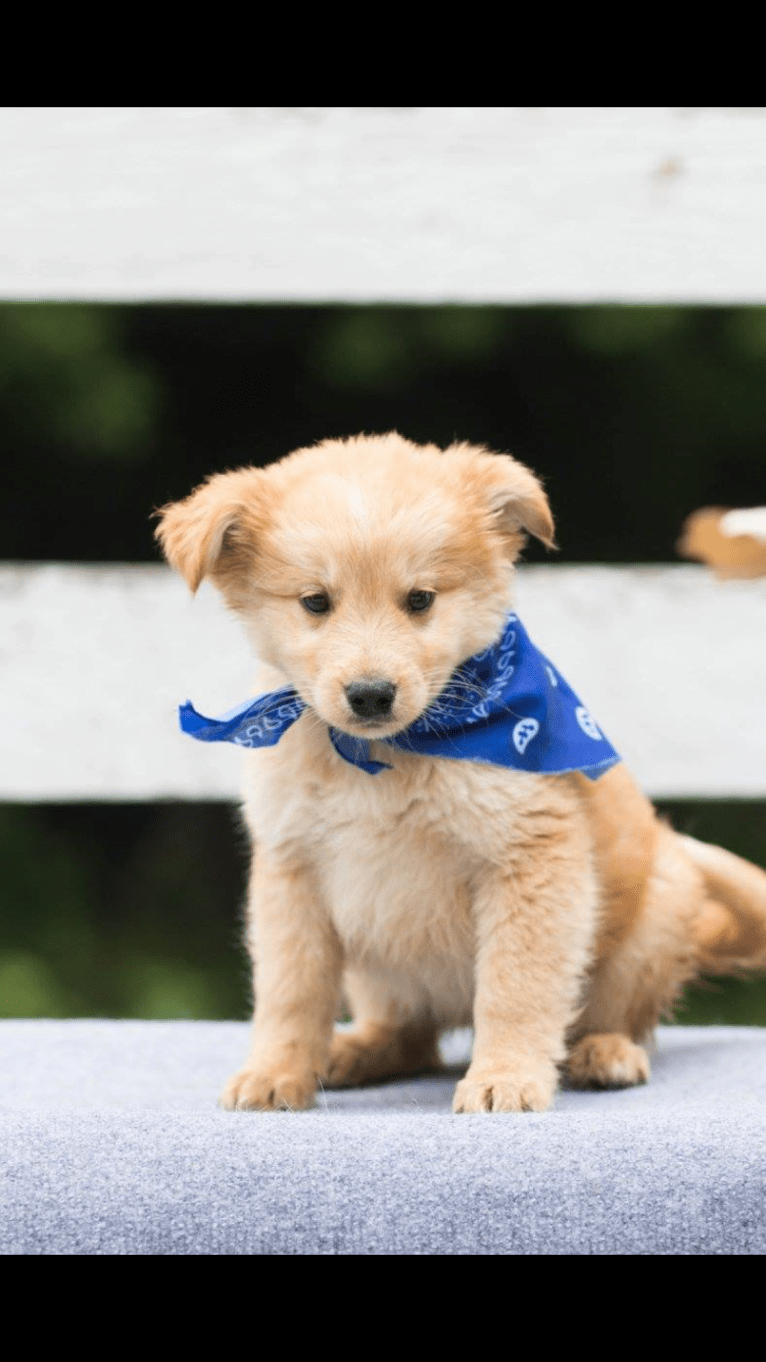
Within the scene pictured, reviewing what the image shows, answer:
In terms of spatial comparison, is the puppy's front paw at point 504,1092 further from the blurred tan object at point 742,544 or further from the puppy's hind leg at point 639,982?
the blurred tan object at point 742,544

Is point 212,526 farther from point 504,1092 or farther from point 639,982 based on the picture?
point 639,982

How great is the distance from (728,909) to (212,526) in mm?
996

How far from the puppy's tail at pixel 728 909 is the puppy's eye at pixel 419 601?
0.70m

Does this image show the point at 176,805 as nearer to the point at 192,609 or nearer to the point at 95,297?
the point at 192,609

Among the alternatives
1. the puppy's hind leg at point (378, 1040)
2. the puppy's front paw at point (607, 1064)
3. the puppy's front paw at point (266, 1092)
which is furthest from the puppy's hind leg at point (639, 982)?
the puppy's front paw at point (266, 1092)

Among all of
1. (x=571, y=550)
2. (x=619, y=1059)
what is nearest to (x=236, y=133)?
(x=571, y=550)

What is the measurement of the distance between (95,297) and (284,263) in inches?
14.1

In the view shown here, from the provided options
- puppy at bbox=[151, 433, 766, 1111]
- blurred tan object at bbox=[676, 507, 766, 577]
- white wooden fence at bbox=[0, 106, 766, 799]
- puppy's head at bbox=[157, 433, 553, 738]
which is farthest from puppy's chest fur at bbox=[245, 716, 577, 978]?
white wooden fence at bbox=[0, 106, 766, 799]

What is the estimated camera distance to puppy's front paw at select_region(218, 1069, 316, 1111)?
1.81m

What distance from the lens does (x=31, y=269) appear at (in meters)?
3.01

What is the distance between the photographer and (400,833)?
1834mm

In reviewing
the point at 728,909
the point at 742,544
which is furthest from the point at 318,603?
the point at 728,909

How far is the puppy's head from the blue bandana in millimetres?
41

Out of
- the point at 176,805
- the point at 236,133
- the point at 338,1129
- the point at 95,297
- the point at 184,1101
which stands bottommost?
the point at 176,805
